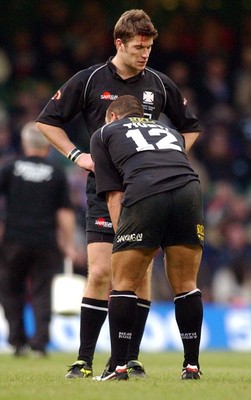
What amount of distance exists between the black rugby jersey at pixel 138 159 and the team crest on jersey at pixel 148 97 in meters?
0.72

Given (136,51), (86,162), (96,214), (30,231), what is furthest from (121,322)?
(30,231)

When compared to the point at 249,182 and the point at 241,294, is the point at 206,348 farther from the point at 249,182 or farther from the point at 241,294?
the point at 249,182

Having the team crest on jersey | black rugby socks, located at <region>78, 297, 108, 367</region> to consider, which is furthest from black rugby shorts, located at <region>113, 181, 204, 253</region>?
the team crest on jersey

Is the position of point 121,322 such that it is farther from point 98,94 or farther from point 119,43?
point 119,43

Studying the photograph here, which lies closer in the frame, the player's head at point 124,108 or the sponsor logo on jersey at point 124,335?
the sponsor logo on jersey at point 124,335

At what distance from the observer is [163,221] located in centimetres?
675

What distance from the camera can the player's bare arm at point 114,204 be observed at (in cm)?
700

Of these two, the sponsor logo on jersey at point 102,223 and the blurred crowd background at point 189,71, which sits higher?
the sponsor logo on jersey at point 102,223

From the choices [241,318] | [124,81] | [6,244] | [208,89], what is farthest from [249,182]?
[124,81]

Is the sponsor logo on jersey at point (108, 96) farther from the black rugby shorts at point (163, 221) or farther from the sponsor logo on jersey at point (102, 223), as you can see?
the black rugby shorts at point (163, 221)

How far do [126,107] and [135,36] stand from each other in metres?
0.61

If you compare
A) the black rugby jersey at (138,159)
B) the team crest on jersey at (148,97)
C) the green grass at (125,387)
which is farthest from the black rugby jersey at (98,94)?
the green grass at (125,387)

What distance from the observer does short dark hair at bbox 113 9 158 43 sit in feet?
24.6

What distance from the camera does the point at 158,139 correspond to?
6.96 meters
